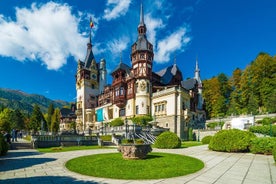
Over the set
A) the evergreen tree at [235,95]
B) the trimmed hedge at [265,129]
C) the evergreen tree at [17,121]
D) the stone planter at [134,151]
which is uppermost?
the evergreen tree at [235,95]

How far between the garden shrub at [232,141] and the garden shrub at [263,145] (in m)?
0.59

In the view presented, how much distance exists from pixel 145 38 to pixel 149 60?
19.5 ft

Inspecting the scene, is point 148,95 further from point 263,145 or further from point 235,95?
point 235,95

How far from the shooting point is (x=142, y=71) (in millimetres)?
40875

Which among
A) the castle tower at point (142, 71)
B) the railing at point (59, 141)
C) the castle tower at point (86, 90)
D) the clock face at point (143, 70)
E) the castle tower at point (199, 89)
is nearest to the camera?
the railing at point (59, 141)

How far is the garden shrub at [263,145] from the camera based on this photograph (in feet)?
44.8

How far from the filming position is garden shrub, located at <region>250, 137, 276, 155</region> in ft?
44.8

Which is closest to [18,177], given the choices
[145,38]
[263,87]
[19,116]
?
[145,38]

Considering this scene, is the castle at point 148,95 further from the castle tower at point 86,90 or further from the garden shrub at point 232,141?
the garden shrub at point 232,141

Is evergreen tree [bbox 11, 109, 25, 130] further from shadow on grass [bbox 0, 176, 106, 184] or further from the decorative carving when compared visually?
shadow on grass [bbox 0, 176, 106, 184]

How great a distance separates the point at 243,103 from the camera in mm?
52531

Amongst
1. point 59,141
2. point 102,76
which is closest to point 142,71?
point 59,141

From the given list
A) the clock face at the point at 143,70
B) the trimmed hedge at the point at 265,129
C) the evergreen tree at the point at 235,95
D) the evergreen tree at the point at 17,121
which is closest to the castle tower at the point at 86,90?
the clock face at the point at 143,70

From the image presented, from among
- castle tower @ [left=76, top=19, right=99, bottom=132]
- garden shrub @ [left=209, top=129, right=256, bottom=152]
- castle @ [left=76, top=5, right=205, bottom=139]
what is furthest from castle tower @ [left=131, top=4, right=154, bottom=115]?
castle tower @ [left=76, top=19, right=99, bottom=132]
